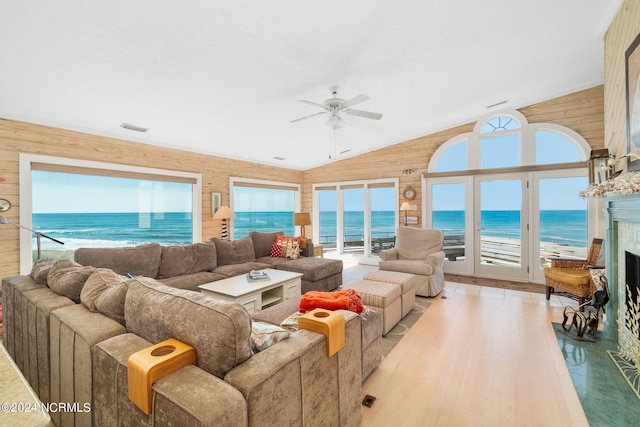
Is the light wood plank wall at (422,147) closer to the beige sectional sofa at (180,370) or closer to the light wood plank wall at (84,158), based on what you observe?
the light wood plank wall at (84,158)

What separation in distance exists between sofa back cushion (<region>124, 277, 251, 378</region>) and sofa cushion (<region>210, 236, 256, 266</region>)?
315 cm

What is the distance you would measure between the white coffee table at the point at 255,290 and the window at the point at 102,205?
90.5 inches

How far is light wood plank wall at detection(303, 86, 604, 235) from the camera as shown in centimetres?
470

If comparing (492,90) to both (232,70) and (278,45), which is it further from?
(232,70)

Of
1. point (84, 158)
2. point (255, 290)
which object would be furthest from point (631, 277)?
point (84, 158)

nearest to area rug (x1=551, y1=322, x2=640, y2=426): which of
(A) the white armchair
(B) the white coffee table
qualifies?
(A) the white armchair

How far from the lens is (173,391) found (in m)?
0.98

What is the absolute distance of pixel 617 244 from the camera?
10.0ft

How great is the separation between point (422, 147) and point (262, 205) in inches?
159

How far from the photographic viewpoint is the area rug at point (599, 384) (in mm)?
1891

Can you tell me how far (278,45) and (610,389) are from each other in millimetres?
4003

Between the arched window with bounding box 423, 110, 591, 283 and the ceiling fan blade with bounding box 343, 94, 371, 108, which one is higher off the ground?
the ceiling fan blade with bounding box 343, 94, 371, 108

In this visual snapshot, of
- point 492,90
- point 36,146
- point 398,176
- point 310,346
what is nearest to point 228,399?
point 310,346

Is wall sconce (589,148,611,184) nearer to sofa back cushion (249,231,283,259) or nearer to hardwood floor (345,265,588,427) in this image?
hardwood floor (345,265,588,427)
